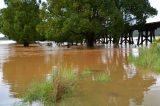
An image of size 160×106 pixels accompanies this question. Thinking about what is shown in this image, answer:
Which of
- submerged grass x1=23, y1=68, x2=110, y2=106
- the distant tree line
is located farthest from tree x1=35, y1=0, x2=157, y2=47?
submerged grass x1=23, y1=68, x2=110, y2=106

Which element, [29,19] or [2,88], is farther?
[29,19]

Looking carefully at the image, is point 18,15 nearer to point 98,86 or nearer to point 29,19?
point 29,19

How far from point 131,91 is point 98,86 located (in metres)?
1.24

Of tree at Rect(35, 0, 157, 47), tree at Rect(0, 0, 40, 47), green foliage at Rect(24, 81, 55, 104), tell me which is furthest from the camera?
tree at Rect(0, 0, 40, 47)

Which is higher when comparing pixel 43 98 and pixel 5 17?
pixel 5 17

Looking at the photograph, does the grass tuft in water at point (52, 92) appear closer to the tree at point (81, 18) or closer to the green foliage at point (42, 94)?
the green foliage at point (42, 94)

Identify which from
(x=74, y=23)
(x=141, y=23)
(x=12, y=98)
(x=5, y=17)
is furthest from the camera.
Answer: (x=5, y=17)

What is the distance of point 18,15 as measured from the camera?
5878 cm

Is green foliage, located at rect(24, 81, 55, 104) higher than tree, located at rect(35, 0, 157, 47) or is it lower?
lower

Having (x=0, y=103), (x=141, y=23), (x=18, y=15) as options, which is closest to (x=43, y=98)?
(x=0, y=103)

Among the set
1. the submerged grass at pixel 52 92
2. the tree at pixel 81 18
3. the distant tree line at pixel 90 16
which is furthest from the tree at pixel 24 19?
the submerged grass at pixel 52 92

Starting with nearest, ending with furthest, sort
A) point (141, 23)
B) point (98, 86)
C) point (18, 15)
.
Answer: point (98, 86) → point (141, 23) → point (18, 15)

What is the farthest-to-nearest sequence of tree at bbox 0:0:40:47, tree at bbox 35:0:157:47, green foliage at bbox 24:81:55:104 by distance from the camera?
tree at bbox 0:0:40:47 → tree at bbox 35:0:157:47 → green foliage at bbox 24:81:55:104

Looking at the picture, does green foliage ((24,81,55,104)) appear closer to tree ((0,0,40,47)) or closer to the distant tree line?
the distant tree line
